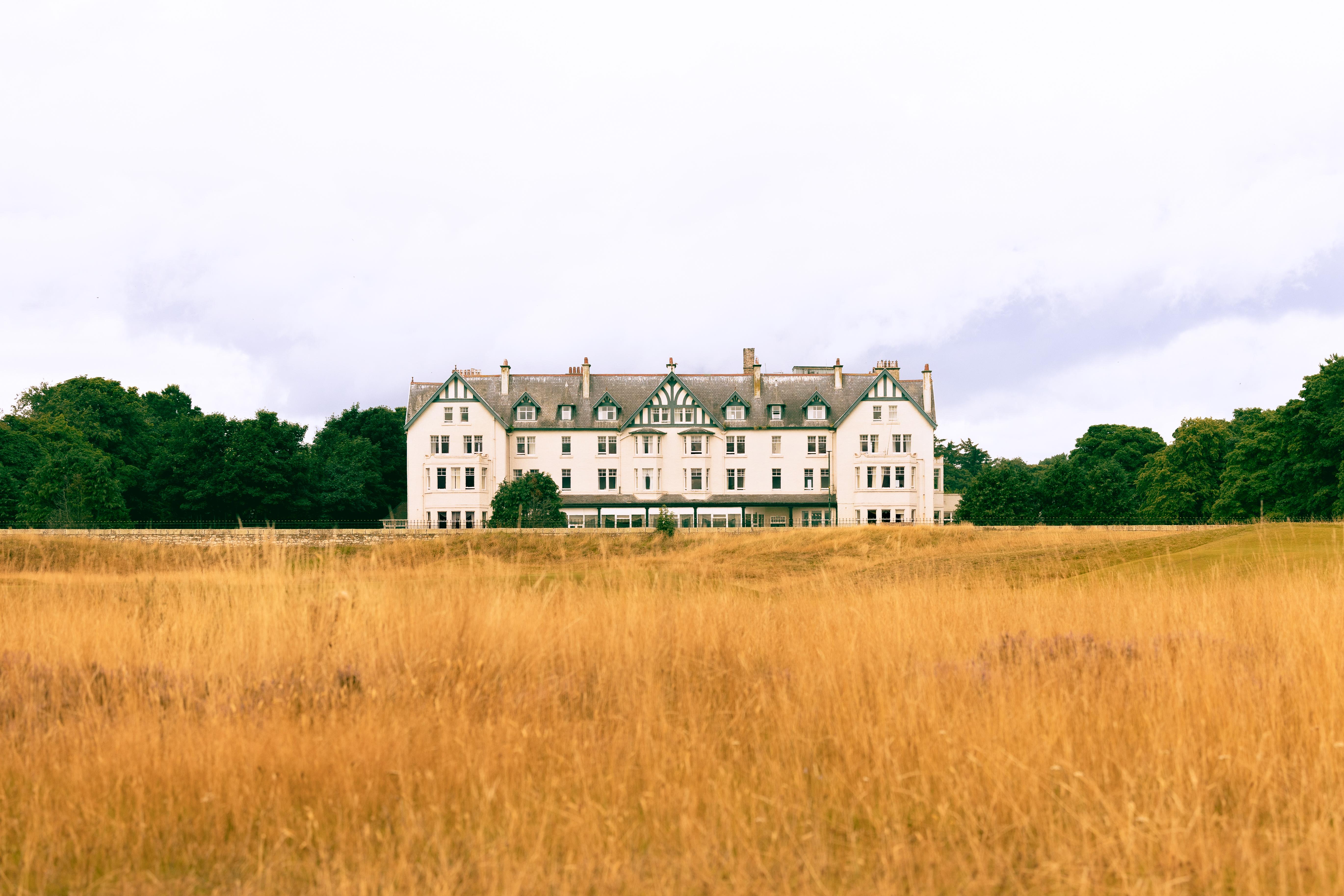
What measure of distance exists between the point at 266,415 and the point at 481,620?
6480cm

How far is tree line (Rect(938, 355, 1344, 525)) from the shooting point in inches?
1871

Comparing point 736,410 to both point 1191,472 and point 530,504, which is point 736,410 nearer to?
point 530,504

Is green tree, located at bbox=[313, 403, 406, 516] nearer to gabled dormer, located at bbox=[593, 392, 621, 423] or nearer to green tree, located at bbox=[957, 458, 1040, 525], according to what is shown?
gabled dormer, located at bbox=[593, 392, 621, 423]

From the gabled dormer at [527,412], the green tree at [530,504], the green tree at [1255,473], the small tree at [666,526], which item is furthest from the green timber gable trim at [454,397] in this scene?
the green tree at [1255,473]

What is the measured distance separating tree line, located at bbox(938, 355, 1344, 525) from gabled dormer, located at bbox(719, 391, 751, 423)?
1677 cm

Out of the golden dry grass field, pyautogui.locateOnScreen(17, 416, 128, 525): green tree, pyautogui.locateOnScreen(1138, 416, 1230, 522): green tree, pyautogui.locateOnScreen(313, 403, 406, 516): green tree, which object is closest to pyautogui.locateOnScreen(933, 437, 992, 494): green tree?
pyautogui.locateOnScreen(1138, 416, 1230, 522): green tree

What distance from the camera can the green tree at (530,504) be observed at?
52125 mm

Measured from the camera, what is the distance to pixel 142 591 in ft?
36.3

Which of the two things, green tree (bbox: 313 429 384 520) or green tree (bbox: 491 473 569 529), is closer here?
green tree (bbox: 491 473 569 529)

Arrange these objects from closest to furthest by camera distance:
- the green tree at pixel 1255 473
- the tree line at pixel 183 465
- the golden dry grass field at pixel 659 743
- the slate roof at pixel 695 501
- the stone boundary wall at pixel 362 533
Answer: the golden dry grass field at pixel 659 743 → the stone boundary wall at pixel 362 533 → the green tree at pixel 1255 473 → the tree line at pixel 183 465 → the slate roof at pixel 695 501

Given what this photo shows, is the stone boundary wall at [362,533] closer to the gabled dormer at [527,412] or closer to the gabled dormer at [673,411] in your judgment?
the gabled dormer at [527,412]

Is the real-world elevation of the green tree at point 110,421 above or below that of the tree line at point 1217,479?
above

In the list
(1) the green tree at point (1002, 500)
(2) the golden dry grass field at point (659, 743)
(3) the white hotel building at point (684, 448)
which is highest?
(3) the white hotel building at point (684, 448)

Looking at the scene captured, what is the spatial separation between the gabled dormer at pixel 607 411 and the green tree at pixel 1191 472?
37477 millimetres
